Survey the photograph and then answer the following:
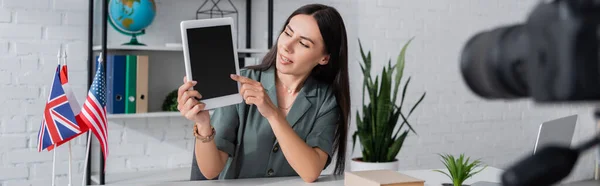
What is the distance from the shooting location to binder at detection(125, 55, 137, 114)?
9.27 ft

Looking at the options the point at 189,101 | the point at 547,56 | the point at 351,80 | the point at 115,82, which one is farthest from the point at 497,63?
the point at 351,80

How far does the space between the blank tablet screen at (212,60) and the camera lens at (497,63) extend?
1296 mm

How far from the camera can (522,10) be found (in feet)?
14.5

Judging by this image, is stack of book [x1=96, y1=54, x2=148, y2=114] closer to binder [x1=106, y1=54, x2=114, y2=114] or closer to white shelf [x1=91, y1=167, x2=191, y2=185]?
binder [x1=106, y1=54, x2=114, y2=114]

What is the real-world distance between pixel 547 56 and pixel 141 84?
104 inches

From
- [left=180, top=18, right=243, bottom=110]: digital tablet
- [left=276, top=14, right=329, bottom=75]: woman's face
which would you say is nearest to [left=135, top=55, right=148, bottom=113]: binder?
[left=276, top=14, right=329, bottom=75]: woman's face

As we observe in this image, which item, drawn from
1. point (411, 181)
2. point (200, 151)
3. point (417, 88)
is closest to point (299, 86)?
point (200, 151)

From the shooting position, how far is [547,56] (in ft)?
1.21

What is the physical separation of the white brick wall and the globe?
0.20 m

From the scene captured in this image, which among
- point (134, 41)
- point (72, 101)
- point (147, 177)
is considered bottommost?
point (147, 177)

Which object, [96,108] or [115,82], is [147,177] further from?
[96,108]

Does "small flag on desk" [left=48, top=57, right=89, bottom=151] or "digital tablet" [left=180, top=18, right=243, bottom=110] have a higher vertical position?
"digital tablet" [left=180, top=18, right=243, bottom=110]

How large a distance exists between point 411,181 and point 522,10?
10.7 feet

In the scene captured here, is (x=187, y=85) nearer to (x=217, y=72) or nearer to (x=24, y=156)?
(x=217, y=72)
